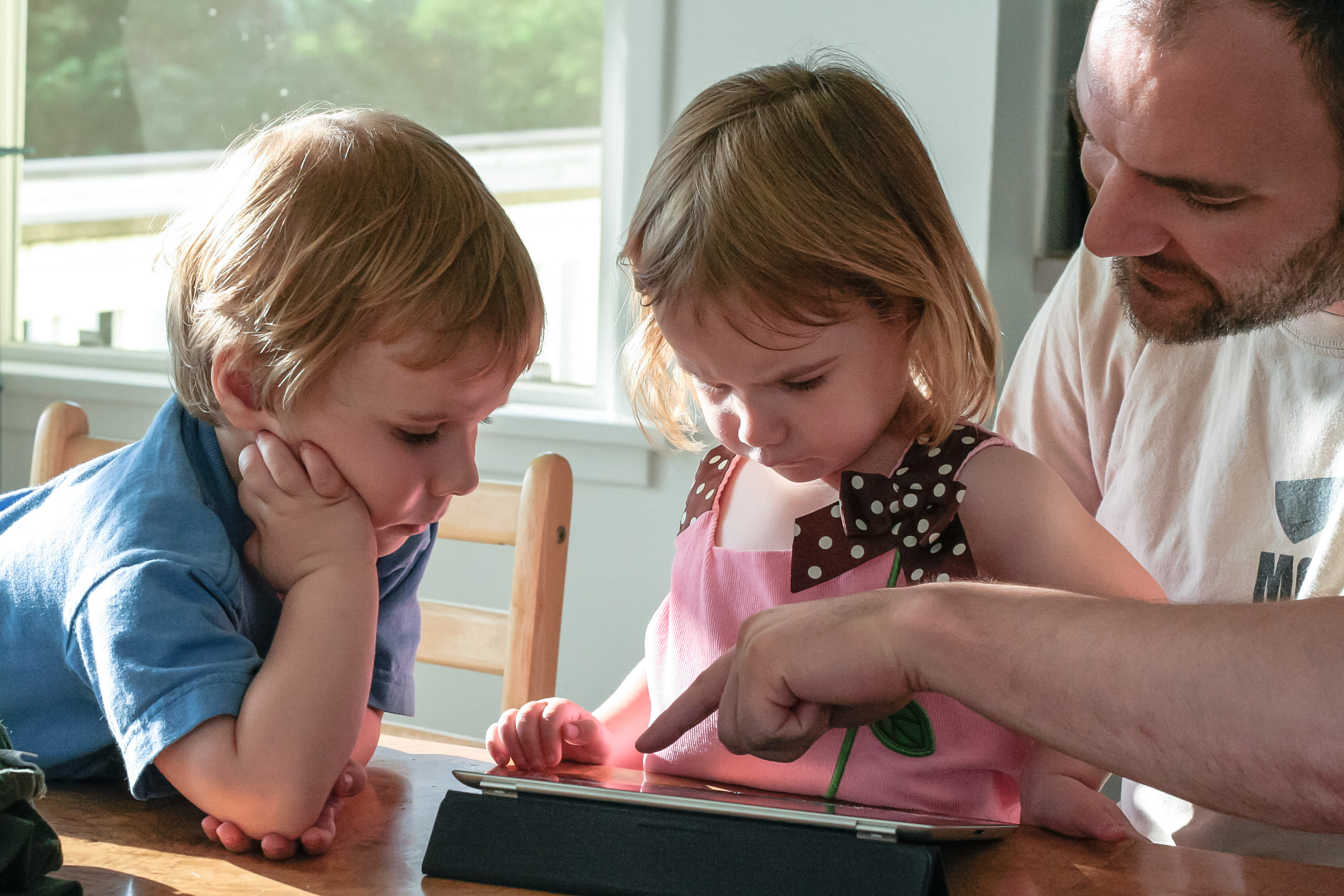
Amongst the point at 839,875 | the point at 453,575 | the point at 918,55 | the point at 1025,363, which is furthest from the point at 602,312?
the point at 839,875

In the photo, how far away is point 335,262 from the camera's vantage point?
0.83 meters

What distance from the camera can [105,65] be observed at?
2.84 m

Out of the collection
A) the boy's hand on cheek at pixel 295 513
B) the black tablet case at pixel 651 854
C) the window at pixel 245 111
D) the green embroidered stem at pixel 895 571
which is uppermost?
the window at pixel 245 111

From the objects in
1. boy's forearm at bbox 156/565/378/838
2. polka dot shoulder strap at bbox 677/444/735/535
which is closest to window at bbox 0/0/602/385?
polka dot shoulder strap at bbox 677/444/735/535

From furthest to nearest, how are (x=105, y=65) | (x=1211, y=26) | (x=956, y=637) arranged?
1. (x=105, y=65)
2. (x=1211, y=26)
3. (x=956, y=637)

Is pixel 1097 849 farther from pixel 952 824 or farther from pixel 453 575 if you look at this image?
pixel 453 575

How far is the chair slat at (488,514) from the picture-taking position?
4.06 ft

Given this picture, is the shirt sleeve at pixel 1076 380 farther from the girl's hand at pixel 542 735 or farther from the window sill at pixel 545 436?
the window sill at pixel 545 436

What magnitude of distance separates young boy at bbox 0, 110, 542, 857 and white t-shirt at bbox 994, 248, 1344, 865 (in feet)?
2.08

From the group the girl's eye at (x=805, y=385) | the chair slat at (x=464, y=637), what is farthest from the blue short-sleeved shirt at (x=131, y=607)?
the girl's eye at (x=805, y=385)

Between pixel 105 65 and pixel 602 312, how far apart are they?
1530 millimetres

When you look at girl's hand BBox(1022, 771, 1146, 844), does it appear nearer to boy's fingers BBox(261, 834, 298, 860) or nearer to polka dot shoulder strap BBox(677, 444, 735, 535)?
polka dot shoulder strap BBox(677, 444, 735, 535)

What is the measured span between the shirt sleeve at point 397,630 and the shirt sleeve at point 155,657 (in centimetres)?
22

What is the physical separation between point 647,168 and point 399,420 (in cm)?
130
